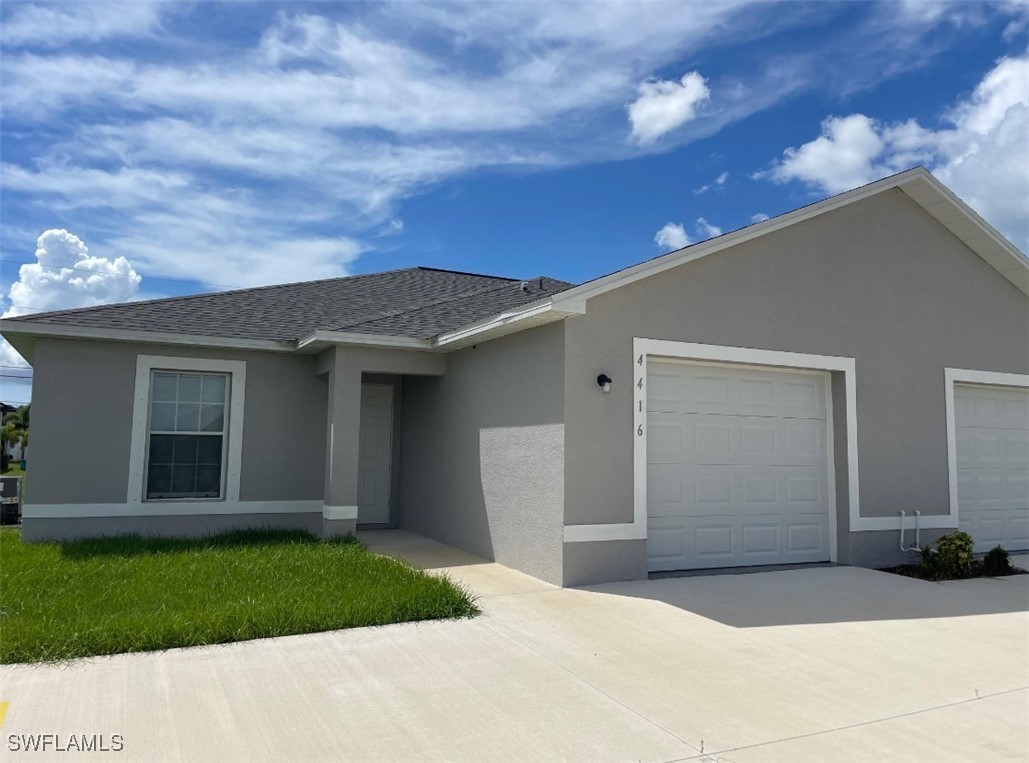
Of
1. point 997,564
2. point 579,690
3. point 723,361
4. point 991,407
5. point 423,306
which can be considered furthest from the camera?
point 423,306

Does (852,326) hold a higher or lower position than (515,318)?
higher

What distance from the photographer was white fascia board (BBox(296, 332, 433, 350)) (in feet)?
29.2

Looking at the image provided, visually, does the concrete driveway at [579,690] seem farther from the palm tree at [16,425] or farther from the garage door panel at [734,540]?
the palm tree at [16,425]

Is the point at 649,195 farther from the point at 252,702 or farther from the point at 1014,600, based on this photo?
the point at 252,702

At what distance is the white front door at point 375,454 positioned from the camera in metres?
11.5

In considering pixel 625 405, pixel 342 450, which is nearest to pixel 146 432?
pixel 342 450

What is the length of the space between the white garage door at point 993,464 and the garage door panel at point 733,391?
2748 mm

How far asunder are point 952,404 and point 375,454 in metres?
8.72

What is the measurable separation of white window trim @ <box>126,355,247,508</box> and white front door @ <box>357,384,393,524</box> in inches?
84.7

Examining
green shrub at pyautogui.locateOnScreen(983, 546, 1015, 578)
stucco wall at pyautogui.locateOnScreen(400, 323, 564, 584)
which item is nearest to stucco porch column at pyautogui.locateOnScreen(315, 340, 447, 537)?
stucco wall at pyautogui.locateOnScreen(400, 323, 564, 584)

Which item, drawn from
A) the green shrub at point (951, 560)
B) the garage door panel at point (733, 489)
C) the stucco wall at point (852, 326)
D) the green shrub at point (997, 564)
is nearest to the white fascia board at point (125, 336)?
the stucco wall at point (852, 326)

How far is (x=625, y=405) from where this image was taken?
7504mm

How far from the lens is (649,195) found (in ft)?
51.9

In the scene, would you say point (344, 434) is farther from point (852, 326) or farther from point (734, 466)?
point (852, 326)
